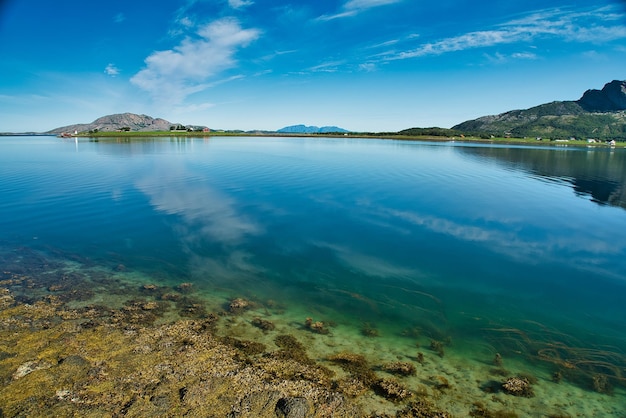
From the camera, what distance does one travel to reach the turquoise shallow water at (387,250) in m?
10.2

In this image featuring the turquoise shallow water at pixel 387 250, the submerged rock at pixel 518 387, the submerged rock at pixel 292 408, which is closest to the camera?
the submerged rock at pixel 292 408

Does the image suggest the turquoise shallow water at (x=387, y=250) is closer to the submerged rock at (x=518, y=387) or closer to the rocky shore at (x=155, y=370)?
the submerged rock at (x=518, y=387)

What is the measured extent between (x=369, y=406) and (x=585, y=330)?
874cm

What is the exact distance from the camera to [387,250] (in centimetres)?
1631

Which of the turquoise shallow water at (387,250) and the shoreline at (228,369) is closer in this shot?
the shoreline at (228,369)

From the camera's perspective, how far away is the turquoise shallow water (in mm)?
10242

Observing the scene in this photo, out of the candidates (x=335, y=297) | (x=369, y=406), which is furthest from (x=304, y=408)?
(x=335, y=297)

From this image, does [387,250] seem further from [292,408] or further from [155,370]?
[155,370]

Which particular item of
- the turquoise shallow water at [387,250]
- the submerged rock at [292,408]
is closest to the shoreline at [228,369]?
the submerged rock at [292,408]

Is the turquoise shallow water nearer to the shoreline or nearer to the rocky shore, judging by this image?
the shoreline

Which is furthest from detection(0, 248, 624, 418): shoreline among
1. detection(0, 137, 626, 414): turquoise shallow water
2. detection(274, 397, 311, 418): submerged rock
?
detection(0, 137, 626, 414): turquoise shallow water

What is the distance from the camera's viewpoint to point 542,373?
8.16 meters

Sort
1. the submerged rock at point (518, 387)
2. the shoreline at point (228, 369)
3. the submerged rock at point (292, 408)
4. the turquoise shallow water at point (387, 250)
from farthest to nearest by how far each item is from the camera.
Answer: the turquoise shallow water at point (387, 250) → the submerged rock at point (518, 387) → the shoreline at point (228, 369) → the submerged rock at point (292, 408)

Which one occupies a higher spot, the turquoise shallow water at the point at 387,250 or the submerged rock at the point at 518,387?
the turquoise shallow water at the point at 387,250
